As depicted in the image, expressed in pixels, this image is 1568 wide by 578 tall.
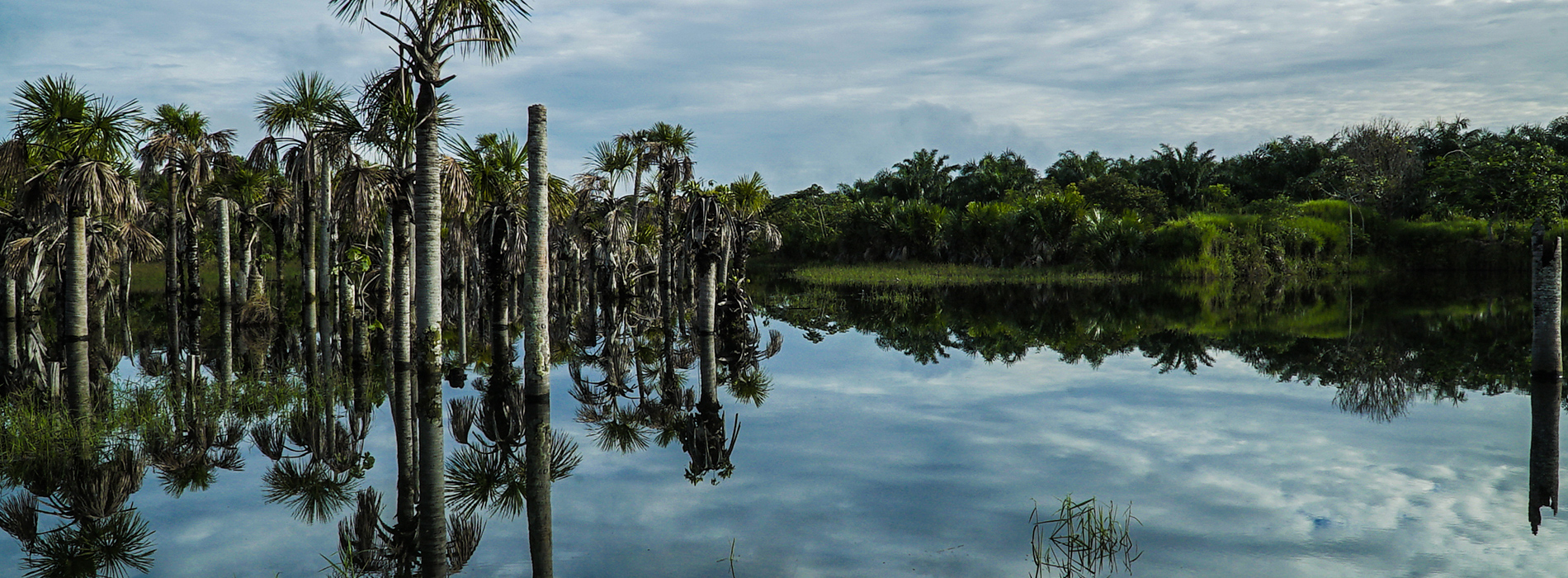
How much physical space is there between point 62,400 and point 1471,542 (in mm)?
15387

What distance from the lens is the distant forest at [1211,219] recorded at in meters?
49.0

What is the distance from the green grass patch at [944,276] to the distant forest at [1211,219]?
2.12m

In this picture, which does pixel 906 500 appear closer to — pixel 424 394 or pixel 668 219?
pixel 424 394

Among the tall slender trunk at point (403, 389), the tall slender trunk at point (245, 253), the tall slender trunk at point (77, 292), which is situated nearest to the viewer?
the tall slender trunk at point (403, 389)

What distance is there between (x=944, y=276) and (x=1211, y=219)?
15116 mm

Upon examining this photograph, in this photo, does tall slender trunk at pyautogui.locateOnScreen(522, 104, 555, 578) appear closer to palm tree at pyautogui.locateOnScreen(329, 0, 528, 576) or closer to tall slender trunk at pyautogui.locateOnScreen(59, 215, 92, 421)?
palm tree at pyautogui.locateOnScreen(329, 0, 528, 576)

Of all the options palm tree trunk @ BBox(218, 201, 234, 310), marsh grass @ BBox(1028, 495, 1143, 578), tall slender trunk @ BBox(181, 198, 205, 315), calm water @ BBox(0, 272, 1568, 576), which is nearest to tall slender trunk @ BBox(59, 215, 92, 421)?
palm tree trunk @ BBox(218, 201, 234, 310)

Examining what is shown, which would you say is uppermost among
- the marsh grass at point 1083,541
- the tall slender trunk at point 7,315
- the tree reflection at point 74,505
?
the tall slender trunk at point 7,315

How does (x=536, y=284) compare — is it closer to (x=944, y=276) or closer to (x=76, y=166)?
(x=76, y=166)

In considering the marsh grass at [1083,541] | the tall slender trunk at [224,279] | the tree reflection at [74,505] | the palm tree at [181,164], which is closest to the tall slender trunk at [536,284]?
the tree reflection at [74,505]

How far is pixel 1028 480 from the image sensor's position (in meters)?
7.95

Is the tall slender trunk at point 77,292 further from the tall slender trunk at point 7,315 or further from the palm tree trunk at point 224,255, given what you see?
the palm tree trunk at point 224,255

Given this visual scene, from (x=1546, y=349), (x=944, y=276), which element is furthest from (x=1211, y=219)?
(x=1546, y=349)

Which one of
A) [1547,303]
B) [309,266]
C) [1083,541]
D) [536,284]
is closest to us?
[1083,541]
